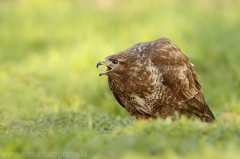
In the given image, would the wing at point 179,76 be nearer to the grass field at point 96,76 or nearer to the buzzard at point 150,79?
the buzzard at point 150,79

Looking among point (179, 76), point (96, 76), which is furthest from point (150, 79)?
point (96, 76)

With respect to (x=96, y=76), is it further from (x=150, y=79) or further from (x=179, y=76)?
(x=150, y=79)

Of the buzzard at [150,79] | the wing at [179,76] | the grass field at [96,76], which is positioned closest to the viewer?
the grass field at [96,76]

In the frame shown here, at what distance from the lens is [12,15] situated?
16.0 m

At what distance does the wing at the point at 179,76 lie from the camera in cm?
728

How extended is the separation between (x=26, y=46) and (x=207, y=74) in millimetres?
4690

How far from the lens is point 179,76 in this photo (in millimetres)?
7445

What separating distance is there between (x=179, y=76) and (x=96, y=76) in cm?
423

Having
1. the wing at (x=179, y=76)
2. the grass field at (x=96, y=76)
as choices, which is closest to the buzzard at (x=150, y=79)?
the wing at (x=179, y=76)

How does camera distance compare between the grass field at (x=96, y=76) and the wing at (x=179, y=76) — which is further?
the wing at (x=179, y=76)

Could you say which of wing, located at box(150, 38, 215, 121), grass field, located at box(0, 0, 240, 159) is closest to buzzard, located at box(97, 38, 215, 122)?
wing, located at box(150, 38, 215, 121)

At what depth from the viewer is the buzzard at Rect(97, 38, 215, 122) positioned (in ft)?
23.4

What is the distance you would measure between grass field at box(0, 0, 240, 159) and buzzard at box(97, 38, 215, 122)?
30cm

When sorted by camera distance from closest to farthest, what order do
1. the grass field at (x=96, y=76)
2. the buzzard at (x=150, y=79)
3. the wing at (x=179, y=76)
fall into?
the grass field at (x=96, y=76), the buzzard at (x=150, y=79), the wing at (x=179, y=76)
